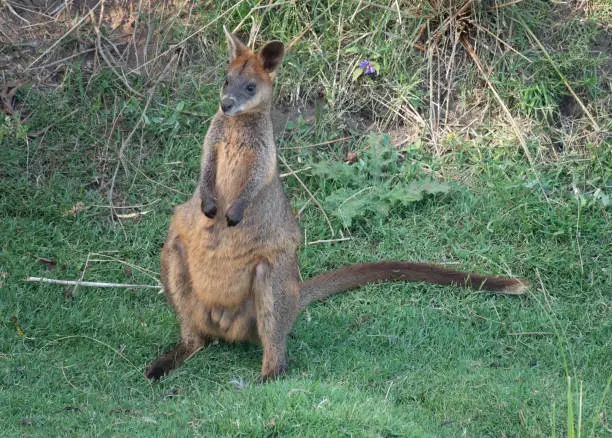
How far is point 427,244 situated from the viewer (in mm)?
7059

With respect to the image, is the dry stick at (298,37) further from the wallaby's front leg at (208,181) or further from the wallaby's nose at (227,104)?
the wallaby's nose at (227,104)

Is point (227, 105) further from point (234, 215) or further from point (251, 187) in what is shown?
point (234, 215)

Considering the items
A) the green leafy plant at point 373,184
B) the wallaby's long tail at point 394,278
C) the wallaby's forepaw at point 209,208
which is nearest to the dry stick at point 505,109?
the green leafy plant at point 373,184

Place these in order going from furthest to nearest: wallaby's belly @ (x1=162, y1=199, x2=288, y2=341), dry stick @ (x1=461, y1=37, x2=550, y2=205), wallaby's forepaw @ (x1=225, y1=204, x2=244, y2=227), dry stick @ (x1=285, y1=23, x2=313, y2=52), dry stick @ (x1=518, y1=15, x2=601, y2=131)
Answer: dry stick @ (x1=285, y1=23, x2=313, y2=52)
dry stick @ (x1=518, y1=15, x2=601, y2=131)
dry stick @ (x1=461, y1=37, x2=550, y2=205)
wallaby's belly @ (x1=162, y1=199, x2=288, y2=341)
wallaby's forepaw @ (x1=225, y1=204, x2=244, y2=227)

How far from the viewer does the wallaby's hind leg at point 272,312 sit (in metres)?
5.67

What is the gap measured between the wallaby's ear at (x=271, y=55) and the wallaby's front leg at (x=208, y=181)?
0.66 m

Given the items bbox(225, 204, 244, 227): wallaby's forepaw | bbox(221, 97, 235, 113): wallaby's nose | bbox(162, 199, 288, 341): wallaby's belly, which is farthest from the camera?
bbox(162, 199, 288, 341): wallaby's belly

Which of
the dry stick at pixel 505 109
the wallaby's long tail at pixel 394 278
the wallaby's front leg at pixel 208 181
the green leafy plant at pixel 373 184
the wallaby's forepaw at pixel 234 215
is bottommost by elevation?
the wallaby's long tail at pixel 394 278

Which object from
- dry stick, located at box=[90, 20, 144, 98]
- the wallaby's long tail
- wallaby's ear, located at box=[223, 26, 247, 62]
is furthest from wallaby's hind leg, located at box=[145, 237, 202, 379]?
dry stick, located at box=[90, 20, 144, 98]

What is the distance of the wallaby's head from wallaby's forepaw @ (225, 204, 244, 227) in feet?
2.00

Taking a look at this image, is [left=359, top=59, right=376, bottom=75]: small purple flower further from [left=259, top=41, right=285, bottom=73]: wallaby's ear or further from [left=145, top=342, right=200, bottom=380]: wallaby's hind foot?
[left=145, top=342, right=200, bottom=380]: wallaby's hind foot

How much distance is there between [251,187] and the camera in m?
5.71

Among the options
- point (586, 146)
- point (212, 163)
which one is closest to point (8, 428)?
point (212, 163)

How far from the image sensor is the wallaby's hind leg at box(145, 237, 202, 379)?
19.3ft
